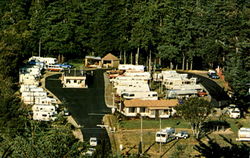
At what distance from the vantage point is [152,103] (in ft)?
129

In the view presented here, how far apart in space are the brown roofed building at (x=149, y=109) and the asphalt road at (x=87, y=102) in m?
1.51

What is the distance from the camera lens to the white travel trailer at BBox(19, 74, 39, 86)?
4519 centimetres

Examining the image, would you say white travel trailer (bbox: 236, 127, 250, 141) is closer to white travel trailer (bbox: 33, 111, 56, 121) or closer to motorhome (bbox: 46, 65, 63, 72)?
white travel trailer (bbox: 33, 111, 56, 121)

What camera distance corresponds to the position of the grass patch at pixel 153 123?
1404 inches

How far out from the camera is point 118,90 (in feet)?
142

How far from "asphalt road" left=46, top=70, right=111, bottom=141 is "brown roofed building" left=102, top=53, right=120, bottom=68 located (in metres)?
3.70

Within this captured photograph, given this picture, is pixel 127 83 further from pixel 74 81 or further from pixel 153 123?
pixel 153 123

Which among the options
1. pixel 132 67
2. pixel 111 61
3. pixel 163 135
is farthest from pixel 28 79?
pixel 163 135

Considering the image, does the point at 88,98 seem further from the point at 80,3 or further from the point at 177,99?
the point at 80,3

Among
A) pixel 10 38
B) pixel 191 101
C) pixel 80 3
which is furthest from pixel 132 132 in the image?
pixel 80 3

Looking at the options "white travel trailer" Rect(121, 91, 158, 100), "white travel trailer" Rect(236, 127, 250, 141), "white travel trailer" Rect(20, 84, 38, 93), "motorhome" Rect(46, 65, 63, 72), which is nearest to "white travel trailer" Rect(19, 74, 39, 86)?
"white travel trailer" Rect(20, 84, 38, 93)

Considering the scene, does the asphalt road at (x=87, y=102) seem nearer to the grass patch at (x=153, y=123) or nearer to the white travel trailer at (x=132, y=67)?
the grass patch at (x=153, y=123)

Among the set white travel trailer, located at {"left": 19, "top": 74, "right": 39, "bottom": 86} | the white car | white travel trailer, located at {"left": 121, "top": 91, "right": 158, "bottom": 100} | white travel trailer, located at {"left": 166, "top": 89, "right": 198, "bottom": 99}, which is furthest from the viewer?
white travel trailer, located at {"left": 19, "top": 74, "right": 39, "bottom": 86}

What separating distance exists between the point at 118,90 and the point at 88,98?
2.74m
